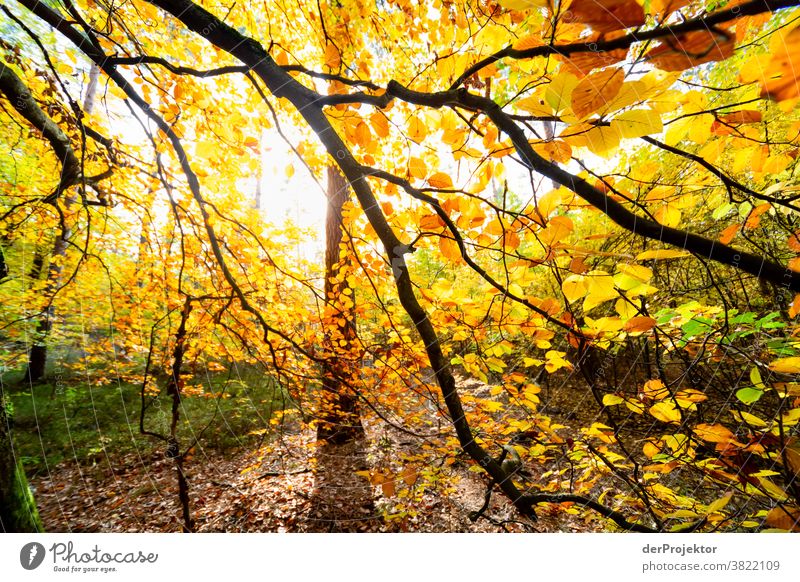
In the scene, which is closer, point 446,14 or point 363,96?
point 363,96

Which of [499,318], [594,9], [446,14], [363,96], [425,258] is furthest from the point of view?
[425,258]

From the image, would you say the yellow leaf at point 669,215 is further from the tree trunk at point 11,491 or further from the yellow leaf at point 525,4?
the tree trunk at point 11,491

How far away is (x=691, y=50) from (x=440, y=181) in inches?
16.9

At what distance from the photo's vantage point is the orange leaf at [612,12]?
1.13ft

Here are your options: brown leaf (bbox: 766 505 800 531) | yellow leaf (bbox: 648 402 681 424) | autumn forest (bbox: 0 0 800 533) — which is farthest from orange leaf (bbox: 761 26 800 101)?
brown leaf (bbox: 766 505 800 531)

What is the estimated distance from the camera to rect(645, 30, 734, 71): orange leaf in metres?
0.36

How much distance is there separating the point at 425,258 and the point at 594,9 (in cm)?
328

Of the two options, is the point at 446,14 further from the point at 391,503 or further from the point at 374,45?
the point at 391,503

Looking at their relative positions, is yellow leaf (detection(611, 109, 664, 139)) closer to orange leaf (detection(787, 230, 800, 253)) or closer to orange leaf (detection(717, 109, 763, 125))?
orange leaf (detection(717, 109, 763, 125))

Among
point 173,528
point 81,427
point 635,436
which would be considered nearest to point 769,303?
point 635,436

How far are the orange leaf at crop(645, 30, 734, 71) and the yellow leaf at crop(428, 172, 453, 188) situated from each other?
38 cm

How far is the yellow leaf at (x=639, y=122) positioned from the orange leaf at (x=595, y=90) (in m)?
0.07

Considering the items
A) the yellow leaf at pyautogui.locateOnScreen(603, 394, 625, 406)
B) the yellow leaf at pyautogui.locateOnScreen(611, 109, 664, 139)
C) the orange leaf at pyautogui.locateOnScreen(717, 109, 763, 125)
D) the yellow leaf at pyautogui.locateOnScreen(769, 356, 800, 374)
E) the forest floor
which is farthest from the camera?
the forest floor
